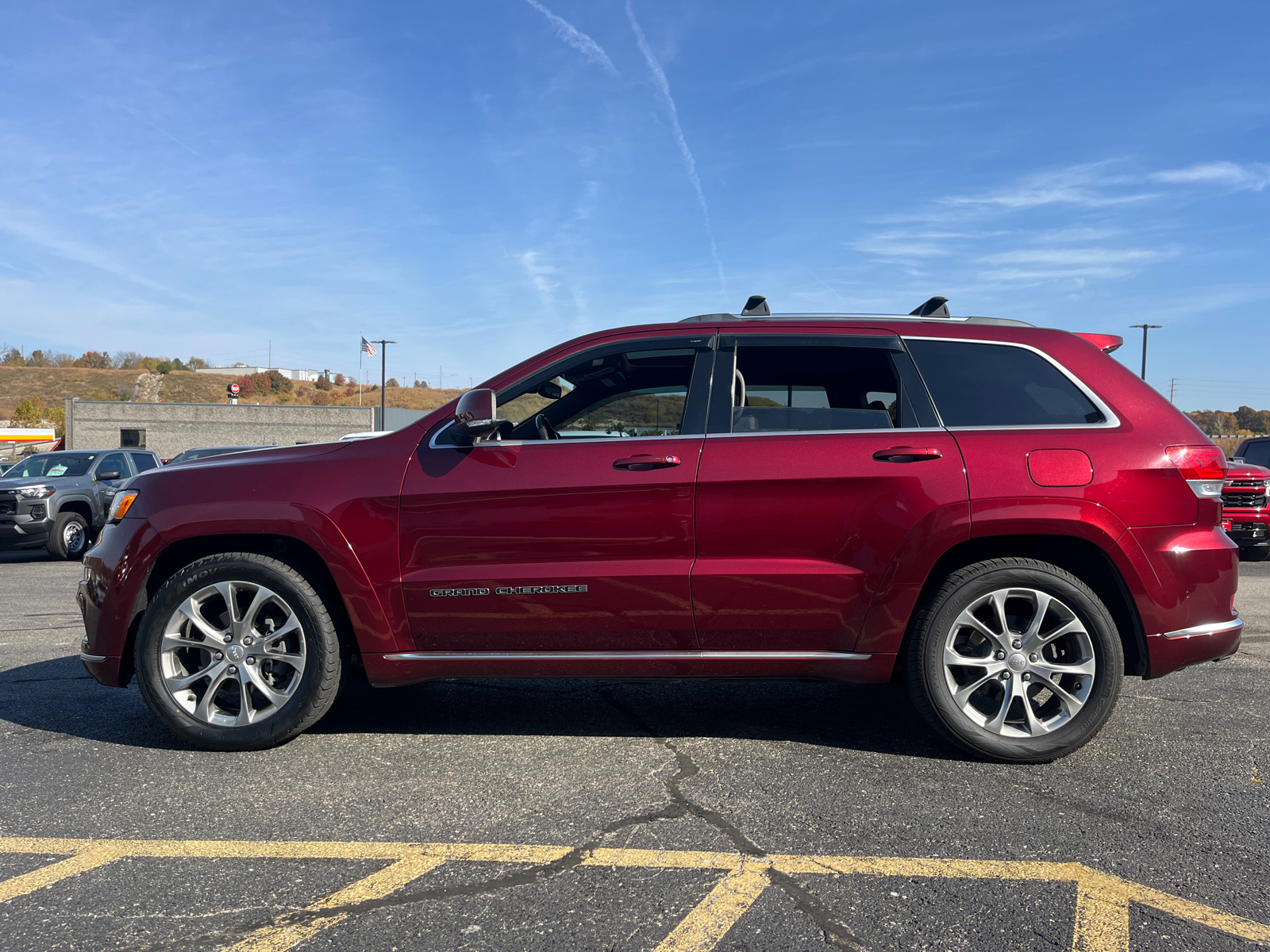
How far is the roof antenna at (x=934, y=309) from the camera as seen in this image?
13.8 ft

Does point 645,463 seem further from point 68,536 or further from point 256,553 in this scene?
point 68,536

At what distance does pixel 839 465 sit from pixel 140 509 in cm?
307

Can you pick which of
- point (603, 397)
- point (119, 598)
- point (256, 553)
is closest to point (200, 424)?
point (119, 598)

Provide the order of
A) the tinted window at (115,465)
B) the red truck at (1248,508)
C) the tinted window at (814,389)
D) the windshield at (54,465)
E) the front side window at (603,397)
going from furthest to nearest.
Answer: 1. the tinted window at (115,465)
2. the windshield at (54,465)
3. the red truck at (1248,508)
4. the front side window at (603,397)
5. the tinted window at (814,389)

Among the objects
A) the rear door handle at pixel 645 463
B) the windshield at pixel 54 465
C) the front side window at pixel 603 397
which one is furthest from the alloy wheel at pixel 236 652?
the windshield at pixel 54 465

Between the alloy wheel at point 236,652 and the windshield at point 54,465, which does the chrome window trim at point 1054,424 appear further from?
the windshield at point 54,465

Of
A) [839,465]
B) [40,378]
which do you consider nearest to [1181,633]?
[839,465]

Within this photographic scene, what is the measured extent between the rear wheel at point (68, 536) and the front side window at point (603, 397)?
1140 centimetres

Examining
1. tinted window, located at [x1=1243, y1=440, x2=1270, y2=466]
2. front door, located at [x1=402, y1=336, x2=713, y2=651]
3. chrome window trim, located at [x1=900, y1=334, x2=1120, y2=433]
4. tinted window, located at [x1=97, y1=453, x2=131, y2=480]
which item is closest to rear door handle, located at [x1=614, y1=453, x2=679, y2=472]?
front door, located at [x1=402, y1=336, x2=713, y2=651]

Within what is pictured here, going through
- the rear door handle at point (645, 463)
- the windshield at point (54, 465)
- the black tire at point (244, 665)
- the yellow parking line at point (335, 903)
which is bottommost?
the yellow parking line at point (335, 903)

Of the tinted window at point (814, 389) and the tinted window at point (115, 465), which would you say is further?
the tinted window at point (115, 465)

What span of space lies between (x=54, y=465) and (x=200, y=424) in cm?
3871

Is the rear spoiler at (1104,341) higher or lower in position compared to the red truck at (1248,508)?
higher

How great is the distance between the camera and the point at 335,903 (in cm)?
253
